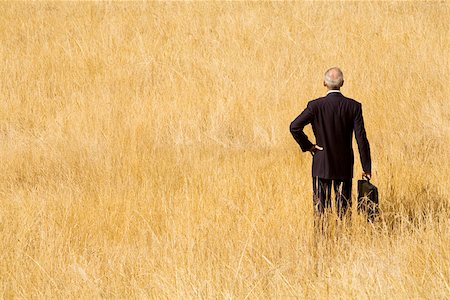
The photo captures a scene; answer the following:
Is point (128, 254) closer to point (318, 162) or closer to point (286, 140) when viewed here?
point (318, 162)

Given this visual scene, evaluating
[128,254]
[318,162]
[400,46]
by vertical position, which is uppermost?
[400,46]

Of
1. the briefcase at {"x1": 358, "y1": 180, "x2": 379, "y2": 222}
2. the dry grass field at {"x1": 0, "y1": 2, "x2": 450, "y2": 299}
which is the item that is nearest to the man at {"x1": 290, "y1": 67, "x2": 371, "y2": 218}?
the briefcase at {"x1": 358, "y1": 180, "x2": 379, "y2": 222}

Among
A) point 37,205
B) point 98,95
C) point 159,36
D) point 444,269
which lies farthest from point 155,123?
point 444,269

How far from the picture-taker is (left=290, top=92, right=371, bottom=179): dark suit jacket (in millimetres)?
4703

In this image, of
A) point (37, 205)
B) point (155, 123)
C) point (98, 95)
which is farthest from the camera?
point (98, 95)

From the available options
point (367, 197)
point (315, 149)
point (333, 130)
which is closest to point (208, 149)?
point (315, 149)

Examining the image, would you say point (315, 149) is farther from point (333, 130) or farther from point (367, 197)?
point (367, 197)

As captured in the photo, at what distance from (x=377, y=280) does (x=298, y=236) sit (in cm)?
132

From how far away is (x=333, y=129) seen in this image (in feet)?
15.4

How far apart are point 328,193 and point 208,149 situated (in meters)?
3.27

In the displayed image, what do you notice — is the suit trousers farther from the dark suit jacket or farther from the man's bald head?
the man's bald head

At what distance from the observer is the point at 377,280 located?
3.52 m

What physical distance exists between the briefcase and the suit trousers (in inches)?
4.0

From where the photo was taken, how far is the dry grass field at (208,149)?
13.5 feet
